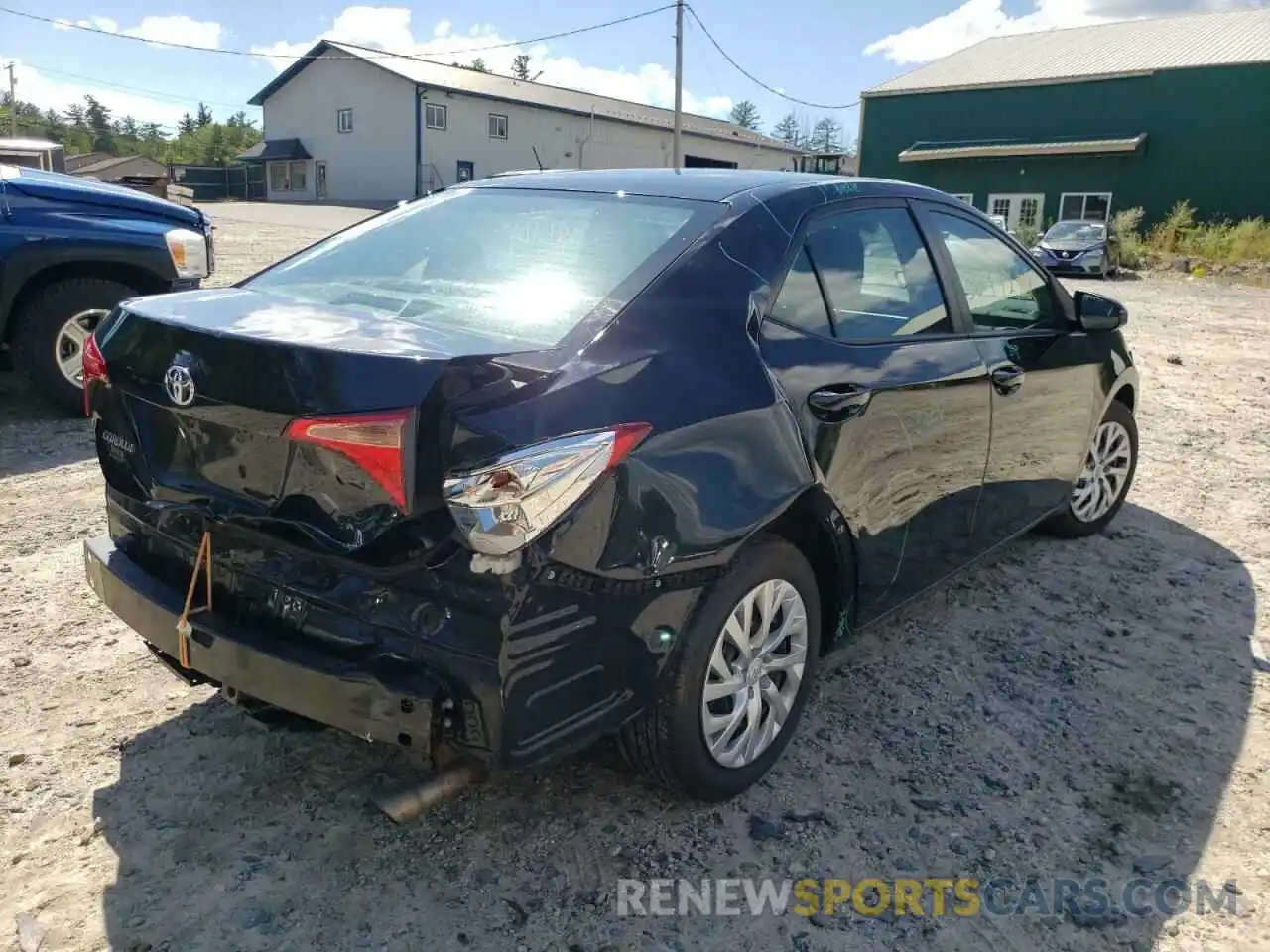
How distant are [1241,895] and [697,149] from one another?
5176 cm

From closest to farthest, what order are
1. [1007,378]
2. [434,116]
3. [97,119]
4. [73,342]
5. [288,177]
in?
[1007,378] < [73,342] < [434,116] < [288,177] < [97,119]

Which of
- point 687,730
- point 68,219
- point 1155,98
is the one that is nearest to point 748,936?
point 687,730

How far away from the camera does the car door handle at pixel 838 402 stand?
108 inches

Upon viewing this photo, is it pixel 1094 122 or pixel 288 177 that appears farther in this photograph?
pixel 288 177

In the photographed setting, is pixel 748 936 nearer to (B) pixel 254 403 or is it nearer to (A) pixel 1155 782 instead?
Result: (A) pixel 1155 782

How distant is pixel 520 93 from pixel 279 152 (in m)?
12.0

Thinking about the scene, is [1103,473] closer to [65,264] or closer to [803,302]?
[803,302]

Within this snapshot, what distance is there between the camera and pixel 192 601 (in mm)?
2441

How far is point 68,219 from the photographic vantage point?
5992 millimetres

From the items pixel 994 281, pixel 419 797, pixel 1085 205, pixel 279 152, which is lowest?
pixel 419 797

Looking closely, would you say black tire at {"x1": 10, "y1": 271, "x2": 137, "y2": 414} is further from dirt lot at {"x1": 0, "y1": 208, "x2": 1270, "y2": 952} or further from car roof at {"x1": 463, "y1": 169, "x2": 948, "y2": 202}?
car roof at {"x1": 463, "y1": 169, "x2": 948, "y2": 202}

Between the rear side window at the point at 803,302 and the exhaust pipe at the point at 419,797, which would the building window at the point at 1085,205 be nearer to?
the rear side window at the point at 803,302

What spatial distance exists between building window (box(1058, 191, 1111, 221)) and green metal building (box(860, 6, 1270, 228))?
45 millimetres

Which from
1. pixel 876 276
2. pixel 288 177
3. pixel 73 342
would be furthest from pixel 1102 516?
pixel 288 177
